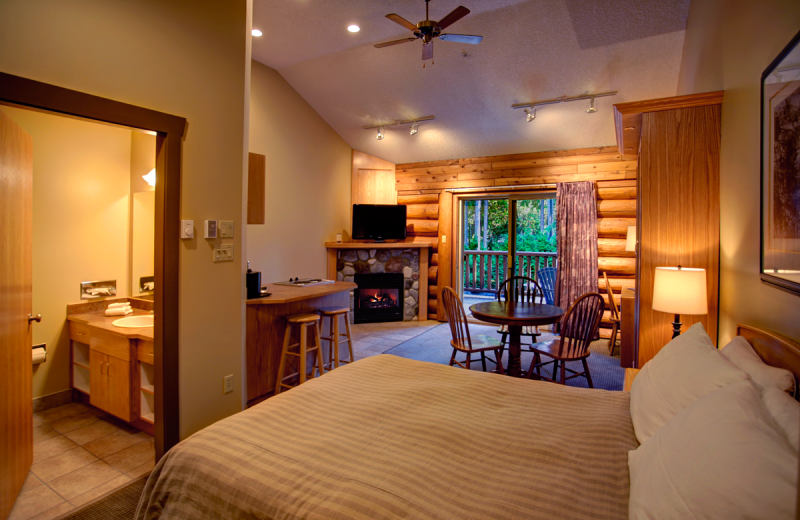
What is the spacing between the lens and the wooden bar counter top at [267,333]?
10.4ft


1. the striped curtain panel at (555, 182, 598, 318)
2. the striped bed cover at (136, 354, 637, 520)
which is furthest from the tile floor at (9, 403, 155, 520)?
the striped curtain panel at (555, 182, 598, 318)

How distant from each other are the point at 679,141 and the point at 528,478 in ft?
7.62

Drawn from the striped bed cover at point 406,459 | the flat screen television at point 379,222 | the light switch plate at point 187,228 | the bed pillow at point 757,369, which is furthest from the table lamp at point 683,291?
the flat screen television at point 379,222

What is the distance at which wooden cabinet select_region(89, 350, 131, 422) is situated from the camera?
2.77 m

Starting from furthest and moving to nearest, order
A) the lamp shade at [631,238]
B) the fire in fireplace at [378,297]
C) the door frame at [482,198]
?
the fire in fireplace at [378,297], the door frame at [482,198], the lamp shade at [631,238]

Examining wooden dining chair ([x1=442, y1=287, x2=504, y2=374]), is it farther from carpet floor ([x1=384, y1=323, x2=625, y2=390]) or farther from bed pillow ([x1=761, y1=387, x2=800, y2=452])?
bed pillow ([x1=761, y1=387, x2=800, y2=452])

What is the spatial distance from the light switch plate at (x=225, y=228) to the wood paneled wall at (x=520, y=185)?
14.3 feet

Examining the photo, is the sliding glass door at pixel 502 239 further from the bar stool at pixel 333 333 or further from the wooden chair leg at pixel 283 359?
the wooden chair leg at pixel 283 359

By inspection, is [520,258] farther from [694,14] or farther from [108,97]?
[108,97]

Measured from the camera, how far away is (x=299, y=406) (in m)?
1.65

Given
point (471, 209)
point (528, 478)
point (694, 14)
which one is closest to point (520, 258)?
point (471, 209)

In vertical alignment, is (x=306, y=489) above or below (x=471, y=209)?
below

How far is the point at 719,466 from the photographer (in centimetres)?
83

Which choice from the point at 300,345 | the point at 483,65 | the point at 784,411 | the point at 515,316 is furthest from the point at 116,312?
the point at 483,65
